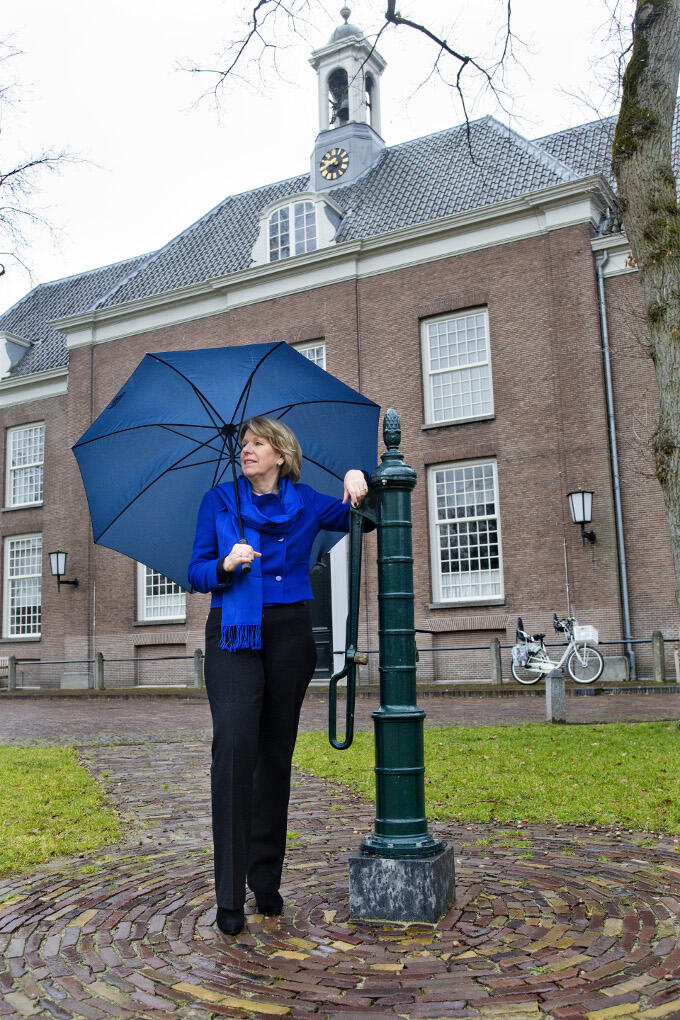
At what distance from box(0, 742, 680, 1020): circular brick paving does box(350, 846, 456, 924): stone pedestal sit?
2.8 inches

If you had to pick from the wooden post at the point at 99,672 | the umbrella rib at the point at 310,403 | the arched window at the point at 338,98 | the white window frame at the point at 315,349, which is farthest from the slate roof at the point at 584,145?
the umbrella rib at the point at 310,403

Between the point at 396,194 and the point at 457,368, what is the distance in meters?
5.09

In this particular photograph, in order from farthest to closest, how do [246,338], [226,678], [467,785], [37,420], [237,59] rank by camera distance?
1. [37,420]
2. [246,338]
3. [237,59]
4. [467,785]
5. [226,678]

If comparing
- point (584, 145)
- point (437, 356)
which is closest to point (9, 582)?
point (437, 356)

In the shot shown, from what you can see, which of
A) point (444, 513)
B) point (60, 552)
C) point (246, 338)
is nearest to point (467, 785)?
point (444, 513)

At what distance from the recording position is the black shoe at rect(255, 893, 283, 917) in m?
3.66

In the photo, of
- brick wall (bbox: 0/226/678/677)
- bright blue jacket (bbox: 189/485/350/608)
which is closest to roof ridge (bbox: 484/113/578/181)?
brick wall (bbox: 0/226/678/677)

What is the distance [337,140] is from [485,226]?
6.78m

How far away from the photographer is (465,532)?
18.8 m

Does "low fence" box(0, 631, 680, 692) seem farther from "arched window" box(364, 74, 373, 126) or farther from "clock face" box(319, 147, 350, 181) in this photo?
"arched window" box(364, 74, 373, 126)

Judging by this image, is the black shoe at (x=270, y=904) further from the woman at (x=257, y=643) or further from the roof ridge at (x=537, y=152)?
the roof ridge at (x=537, y=152)

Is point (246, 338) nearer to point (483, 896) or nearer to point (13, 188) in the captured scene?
point (13, 188)

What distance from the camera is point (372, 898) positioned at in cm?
360

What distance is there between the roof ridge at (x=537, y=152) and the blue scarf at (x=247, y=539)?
633 inches
